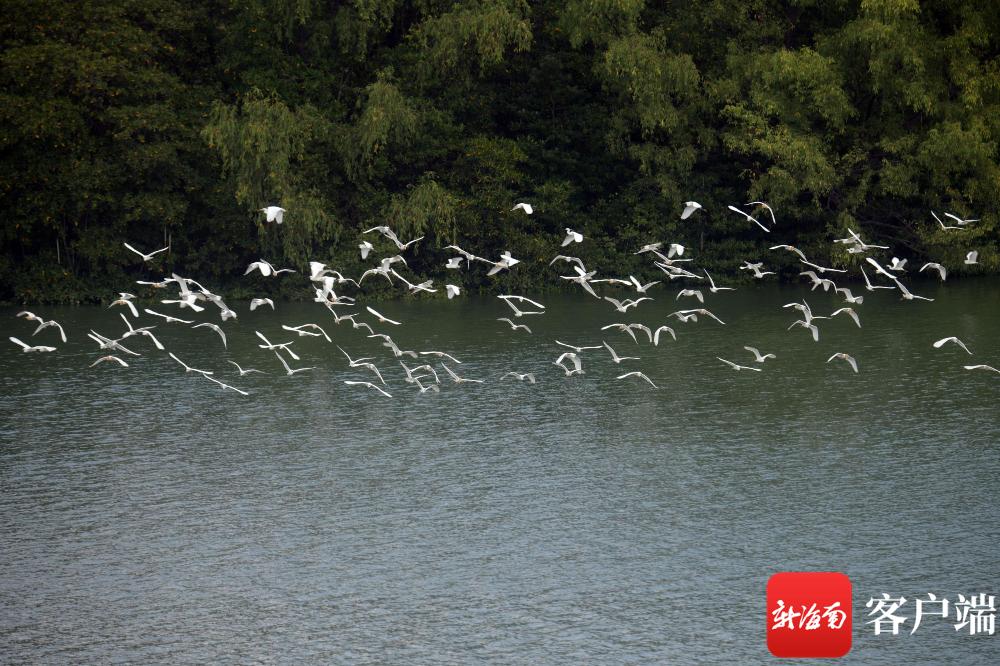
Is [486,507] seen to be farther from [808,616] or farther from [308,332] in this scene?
[308,332]

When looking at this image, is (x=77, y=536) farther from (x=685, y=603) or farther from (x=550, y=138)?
(x=550, y=138)

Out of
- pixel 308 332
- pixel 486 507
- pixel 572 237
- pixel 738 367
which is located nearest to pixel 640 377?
pixel 738 367

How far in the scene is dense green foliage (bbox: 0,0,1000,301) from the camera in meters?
36.9

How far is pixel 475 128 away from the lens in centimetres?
4344

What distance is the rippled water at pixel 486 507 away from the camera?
11.6m

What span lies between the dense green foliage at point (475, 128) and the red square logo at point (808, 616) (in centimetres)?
2676

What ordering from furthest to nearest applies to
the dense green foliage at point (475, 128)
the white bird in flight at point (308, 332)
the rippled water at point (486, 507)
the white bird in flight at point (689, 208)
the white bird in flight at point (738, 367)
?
the dense green foliage at point (475, 128), the white bird in flight at point (738, 367), the white bird in flight at point (308, 332), the white bird in flight at point (689, 208), the rippled water at point (486, 507)

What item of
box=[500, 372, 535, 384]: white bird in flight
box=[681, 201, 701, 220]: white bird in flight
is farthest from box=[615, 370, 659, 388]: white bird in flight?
box=[681, 201, 701, 220]: white bird in flight

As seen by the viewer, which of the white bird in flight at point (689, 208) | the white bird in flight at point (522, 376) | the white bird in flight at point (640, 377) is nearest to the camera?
the white bird in flight at point (689, 208)

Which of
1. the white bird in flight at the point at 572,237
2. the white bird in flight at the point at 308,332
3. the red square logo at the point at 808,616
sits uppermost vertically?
the white bird in flight at the point at 572,237

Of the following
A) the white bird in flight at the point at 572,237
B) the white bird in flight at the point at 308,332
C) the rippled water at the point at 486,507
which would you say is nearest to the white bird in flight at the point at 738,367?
the rippled water at the point at 486,507

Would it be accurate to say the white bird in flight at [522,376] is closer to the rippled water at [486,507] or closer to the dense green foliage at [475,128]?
the rippled water at [486,507]

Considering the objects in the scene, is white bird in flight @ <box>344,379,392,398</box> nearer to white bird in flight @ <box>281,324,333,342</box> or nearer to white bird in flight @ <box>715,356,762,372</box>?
white bird in flight @ <box>281,324,333,342</box>

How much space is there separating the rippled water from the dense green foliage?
1167cm
